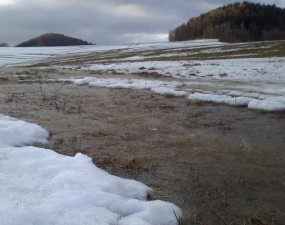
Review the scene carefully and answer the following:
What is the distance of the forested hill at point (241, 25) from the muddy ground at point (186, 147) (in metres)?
68.2

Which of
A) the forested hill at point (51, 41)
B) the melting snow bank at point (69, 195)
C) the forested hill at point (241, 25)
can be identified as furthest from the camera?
the forested hill at point (51, 41)

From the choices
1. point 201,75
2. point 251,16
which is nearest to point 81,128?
point 201,75

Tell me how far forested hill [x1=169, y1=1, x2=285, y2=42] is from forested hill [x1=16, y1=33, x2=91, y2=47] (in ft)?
110

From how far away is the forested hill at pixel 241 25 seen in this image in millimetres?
80750

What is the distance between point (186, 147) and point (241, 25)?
87310mm

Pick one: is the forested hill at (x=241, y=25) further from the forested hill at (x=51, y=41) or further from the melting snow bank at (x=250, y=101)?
the melting snow bank at (x=250, y=101)

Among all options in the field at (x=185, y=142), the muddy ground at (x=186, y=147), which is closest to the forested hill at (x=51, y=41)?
the field at (x=185, y=142)

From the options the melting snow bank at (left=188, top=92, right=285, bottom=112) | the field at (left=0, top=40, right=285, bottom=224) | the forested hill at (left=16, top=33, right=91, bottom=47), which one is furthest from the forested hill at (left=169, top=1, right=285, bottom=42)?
the field at (left=0, top=40, right=285, bottom=224)

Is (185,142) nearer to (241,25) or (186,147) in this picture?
(186,147)

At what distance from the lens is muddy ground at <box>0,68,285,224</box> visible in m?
3.70

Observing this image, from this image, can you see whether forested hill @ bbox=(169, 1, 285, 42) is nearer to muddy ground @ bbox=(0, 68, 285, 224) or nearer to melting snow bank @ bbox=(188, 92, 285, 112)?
melting snow bank @ bbox=(188, 92, 285, 112)

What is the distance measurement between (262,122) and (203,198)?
13.1 feet

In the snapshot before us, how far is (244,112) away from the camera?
8.23 m

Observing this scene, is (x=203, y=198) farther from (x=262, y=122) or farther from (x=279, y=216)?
(x=262, y=122)
